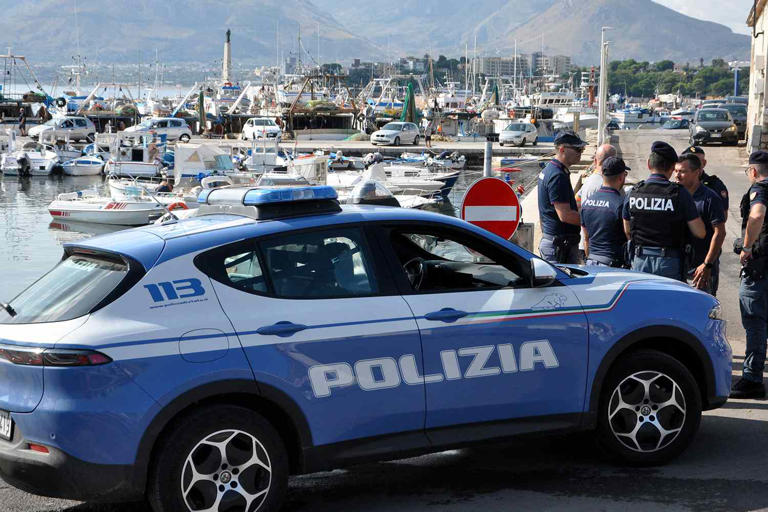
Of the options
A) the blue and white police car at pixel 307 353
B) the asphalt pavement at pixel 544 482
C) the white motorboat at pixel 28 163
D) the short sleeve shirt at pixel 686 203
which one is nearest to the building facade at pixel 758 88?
the short sleeve shirt at pixel 686 203

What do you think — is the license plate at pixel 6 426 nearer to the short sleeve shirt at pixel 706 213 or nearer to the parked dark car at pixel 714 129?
the short sleeve shirt at pixel 706 213

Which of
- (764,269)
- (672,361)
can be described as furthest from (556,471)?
(764,269)

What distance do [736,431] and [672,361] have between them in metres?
1.15

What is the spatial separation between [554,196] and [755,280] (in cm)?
168

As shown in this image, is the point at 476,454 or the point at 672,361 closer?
the point at 672,361

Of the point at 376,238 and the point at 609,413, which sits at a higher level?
the point at 376,238

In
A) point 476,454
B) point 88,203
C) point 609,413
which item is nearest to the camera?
point 609,413

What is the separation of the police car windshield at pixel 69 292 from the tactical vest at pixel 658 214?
4.06 m

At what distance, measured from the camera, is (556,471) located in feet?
19.6

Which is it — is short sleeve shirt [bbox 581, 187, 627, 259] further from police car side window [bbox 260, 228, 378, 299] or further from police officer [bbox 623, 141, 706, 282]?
police car side window [bbox 260, 228, 378, 299]

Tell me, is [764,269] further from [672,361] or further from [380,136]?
[380,136]

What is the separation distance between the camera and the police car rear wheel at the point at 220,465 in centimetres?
472

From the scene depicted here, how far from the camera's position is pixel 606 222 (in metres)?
8.05

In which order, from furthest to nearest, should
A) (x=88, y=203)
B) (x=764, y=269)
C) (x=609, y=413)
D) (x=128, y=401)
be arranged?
(x=88, y=203), (x=764, y=269), (x=609, y=413), (x=128, y=401)
